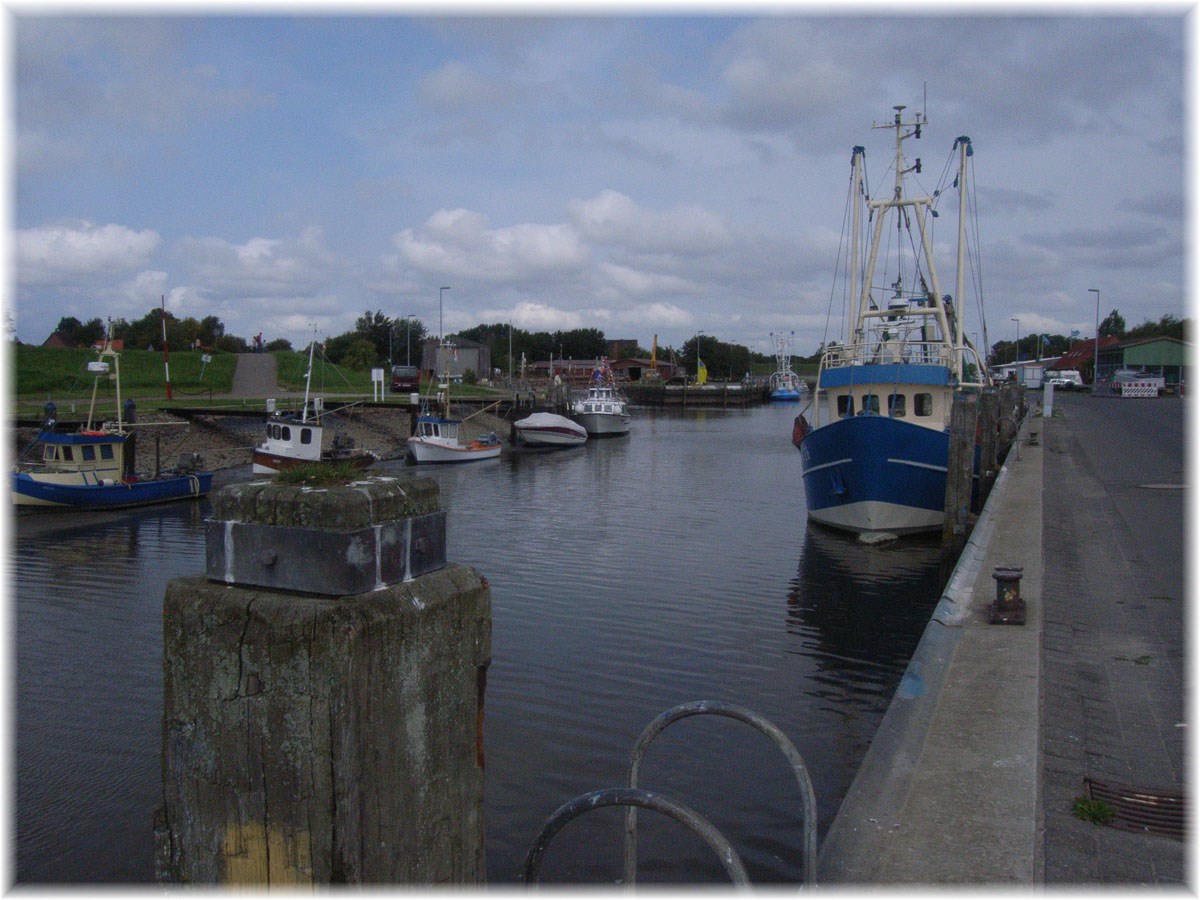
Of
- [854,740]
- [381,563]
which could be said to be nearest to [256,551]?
[381,563]

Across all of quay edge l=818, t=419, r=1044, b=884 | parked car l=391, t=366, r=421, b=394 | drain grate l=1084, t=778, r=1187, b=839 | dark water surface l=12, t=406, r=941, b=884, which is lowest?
dark water surface l=12, t=406, r=941, b=884

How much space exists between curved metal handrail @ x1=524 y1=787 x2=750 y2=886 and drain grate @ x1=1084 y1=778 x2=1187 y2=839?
115 inches

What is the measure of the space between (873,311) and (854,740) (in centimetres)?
1752

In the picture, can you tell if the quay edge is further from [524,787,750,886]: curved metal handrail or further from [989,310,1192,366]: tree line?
[989,310,1192,366]: tree line

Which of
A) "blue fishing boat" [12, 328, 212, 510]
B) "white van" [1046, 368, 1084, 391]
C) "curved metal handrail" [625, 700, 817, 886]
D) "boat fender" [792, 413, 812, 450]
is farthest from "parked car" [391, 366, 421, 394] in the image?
"curved metal handrail" [625, 700, 817, 886]

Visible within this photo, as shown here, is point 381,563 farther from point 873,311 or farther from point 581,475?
point 581,475

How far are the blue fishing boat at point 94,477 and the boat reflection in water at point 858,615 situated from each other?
17.6 meters

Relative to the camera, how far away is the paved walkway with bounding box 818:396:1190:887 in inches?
164

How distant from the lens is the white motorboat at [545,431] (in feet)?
159

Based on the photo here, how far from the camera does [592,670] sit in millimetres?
10961

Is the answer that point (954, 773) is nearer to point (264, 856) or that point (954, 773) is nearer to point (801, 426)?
point (264, 856)

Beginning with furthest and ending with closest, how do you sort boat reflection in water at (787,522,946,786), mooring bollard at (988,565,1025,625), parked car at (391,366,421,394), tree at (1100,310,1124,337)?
1. tree at (1100,310,1124,337)
2. parked car at (391,366,421,394)
3. boat reflection in water at (787,522,946,786)
4. mooring bollard at (988,565,1025,625)

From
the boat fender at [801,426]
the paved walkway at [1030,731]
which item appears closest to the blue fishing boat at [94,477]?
the boat fender at [801,426]

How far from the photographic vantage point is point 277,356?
245 feet
